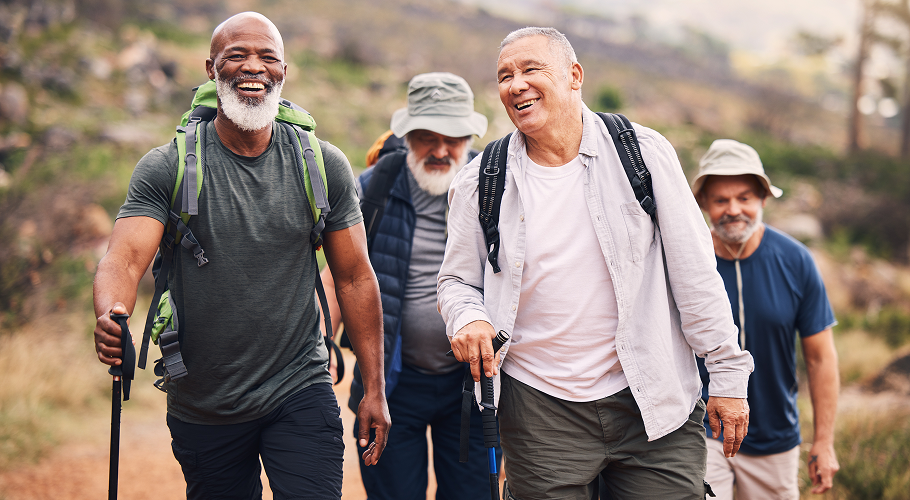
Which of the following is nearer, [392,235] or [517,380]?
[517,380]

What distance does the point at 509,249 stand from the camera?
2.33 m

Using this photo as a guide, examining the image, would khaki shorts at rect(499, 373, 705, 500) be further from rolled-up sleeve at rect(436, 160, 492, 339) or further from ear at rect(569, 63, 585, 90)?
ear at rect(569, 63, 585, 90)

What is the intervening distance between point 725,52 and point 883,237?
2692 inches

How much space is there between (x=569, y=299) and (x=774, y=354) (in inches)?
54.6

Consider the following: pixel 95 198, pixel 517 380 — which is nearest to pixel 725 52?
Result: pixel 95 198

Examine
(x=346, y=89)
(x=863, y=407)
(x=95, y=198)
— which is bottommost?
(x=863, y=407)

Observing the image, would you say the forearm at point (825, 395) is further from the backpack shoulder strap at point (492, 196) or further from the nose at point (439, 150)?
the nose at point (439, 150)

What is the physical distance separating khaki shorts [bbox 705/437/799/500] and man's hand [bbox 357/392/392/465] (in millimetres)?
1527

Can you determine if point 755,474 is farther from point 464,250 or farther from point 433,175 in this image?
point 433,175

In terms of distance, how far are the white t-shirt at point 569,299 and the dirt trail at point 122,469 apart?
3.52 m

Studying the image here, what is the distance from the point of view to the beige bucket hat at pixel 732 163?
132 inches

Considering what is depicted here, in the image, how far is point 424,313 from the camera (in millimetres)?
3291

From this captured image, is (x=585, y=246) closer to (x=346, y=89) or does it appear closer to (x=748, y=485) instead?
(x=748, y=485)

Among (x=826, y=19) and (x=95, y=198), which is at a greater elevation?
(x=826, y=19)
